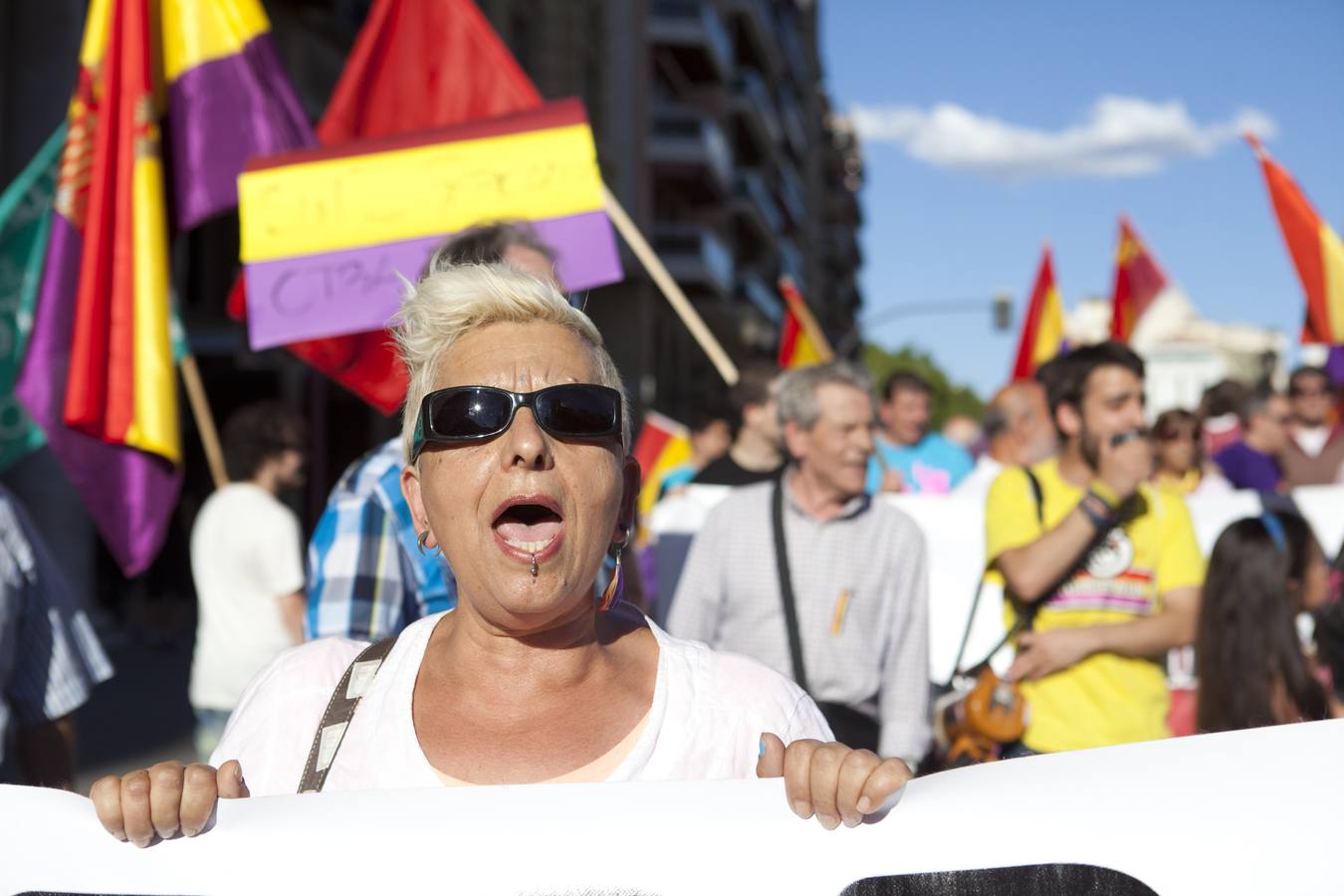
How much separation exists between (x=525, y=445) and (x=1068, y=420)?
2.48 metres

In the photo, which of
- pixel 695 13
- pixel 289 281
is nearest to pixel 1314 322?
pixel 289 281

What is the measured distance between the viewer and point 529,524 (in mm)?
1719

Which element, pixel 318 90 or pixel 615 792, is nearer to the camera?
pixel 615 792

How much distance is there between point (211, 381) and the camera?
15.9 meters

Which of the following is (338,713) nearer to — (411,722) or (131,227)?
(411,722)

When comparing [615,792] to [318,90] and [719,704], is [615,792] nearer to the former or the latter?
[719,704]

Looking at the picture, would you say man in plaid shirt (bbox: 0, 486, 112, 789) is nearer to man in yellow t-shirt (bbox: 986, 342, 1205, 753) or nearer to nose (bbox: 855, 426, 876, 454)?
nose (bbox: 855, 426, 876, 454)

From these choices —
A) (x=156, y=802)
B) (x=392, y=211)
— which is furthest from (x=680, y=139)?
(x=156, y=802)

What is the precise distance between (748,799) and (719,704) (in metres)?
0.30

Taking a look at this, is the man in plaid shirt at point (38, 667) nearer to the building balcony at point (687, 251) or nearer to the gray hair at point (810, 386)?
the gray hair at point (810, 386)

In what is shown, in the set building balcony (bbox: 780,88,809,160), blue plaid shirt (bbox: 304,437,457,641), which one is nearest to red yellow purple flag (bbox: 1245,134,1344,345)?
blue plaid shirt (bbox: 304,437,457,641)

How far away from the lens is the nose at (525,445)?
1695 mm

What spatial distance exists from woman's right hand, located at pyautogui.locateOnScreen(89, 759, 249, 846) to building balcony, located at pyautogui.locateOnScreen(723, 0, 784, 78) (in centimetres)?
4429

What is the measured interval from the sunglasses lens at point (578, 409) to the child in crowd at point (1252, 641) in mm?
2412
